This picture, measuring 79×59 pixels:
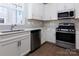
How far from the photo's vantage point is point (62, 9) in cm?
527

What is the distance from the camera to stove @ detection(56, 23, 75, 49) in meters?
4.48

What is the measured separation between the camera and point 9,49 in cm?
246

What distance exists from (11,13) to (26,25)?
1001mm

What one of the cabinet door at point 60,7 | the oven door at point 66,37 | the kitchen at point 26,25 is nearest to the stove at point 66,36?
the oven door at point 66,37

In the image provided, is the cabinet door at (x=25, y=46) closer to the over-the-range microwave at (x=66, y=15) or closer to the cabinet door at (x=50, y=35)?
the over-the-range microwave at (x=66, y=15)

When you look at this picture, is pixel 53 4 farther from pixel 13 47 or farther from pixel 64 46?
pixel 13 47

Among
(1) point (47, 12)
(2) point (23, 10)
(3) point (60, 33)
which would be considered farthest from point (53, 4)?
(2) point (23, 10)

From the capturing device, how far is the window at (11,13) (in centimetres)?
331

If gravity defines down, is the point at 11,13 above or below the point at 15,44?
above

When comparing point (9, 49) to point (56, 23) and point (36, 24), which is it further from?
point (56, 23)

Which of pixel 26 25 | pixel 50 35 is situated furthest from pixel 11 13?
pixel 50 35

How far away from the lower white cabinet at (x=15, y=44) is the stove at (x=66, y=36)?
5.98 ft

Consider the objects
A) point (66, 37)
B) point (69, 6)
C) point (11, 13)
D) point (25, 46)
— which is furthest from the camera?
point (69, 6)

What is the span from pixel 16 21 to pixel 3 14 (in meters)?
0.76
